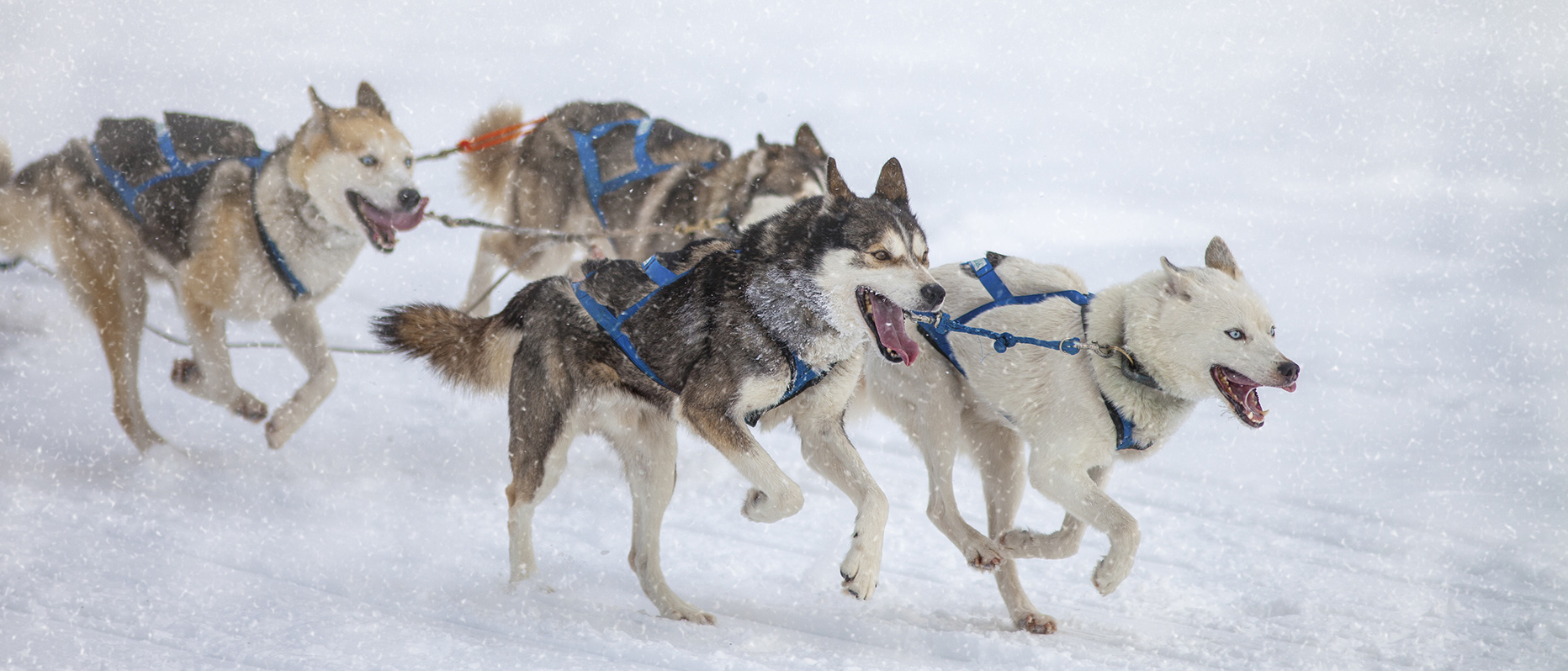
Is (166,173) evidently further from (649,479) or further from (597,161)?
(649,479)

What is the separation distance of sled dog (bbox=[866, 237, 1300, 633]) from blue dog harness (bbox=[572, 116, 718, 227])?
2.42 m

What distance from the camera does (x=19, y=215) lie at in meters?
5.12

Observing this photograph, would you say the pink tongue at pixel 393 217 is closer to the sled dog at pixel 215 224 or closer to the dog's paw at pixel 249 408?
the sled dog at pixel 215 224

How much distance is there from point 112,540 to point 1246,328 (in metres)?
3.66

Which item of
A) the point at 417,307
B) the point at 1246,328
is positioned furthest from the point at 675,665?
the point at 1246,328

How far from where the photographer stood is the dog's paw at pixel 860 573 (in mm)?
2676

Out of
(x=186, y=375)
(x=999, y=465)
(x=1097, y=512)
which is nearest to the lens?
(x=1097, y=512)

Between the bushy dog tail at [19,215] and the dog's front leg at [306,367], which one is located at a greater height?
the bushy dog tail at [19,215]

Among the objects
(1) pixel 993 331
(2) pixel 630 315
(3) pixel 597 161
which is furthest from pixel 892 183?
(3) pixel 597 161

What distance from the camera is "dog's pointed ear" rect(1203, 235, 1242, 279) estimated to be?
332cm

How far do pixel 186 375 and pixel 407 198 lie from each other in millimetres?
A: 1333

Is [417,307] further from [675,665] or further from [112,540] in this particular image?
[675,665]

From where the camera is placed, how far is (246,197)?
468 centimetres

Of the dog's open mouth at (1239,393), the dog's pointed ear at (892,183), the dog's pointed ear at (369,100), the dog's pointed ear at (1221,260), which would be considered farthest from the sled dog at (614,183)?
the dog's open mouth at (1239,393)
